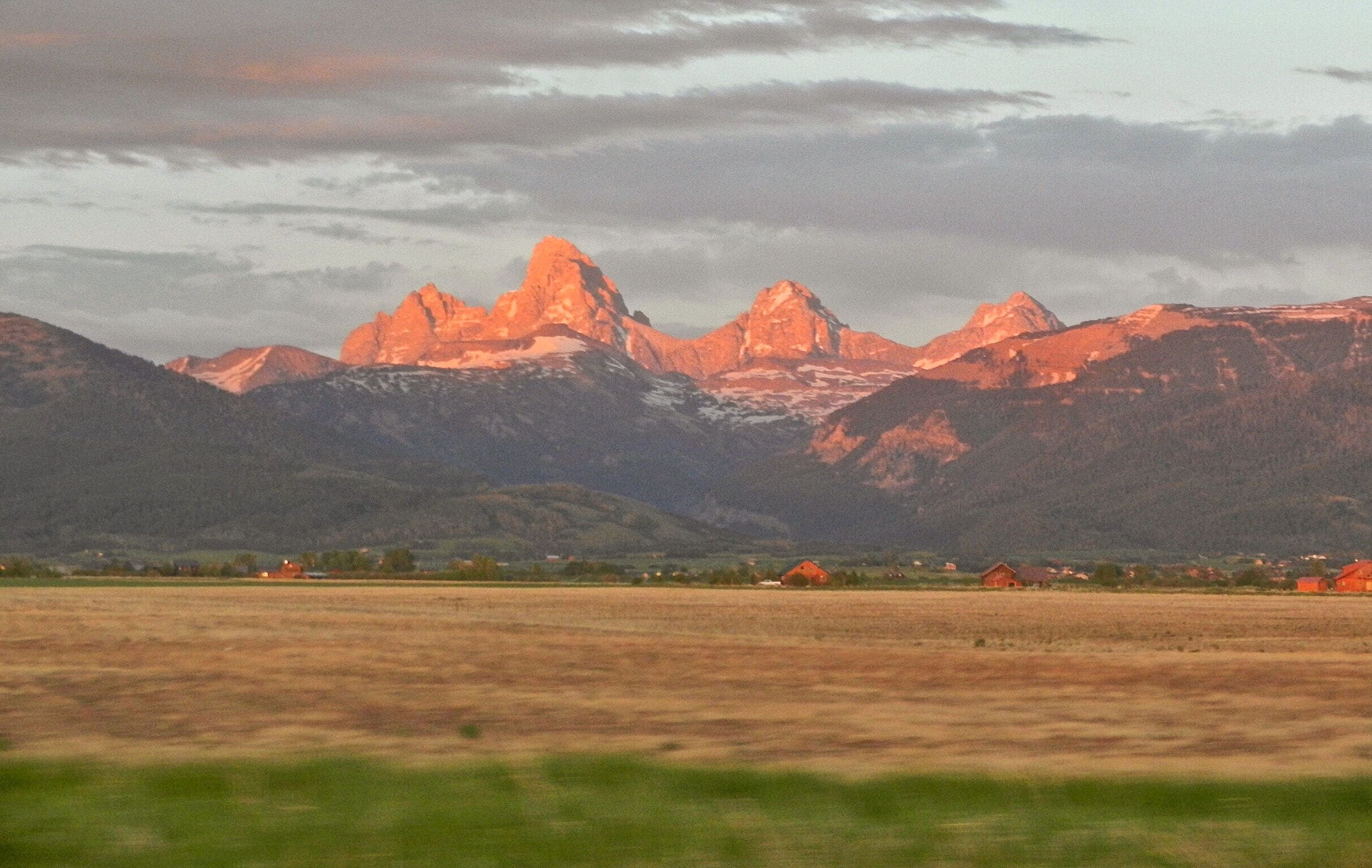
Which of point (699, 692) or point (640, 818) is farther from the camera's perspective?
point (699, 692)

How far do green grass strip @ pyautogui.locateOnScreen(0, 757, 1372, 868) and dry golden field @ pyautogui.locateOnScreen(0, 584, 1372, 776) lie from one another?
8.53 feet

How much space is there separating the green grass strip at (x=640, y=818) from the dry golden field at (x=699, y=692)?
2599 mm

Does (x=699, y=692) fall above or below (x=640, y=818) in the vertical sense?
below

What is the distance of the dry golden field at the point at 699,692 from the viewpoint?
28.6 m

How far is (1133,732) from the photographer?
3095 cm

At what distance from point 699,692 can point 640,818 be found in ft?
71.1

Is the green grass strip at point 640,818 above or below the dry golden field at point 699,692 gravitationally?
above

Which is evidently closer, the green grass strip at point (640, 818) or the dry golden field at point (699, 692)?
the green grass strip at point (640, 818)

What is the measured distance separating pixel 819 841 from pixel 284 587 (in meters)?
165

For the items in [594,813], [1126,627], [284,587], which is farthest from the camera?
[284,587]

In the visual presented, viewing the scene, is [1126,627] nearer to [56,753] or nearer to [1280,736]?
[1280,736]

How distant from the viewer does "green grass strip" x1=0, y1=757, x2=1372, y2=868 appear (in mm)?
18469

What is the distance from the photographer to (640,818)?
20.5 m

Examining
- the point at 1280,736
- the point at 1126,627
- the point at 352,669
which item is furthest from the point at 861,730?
the point at 1126,627
